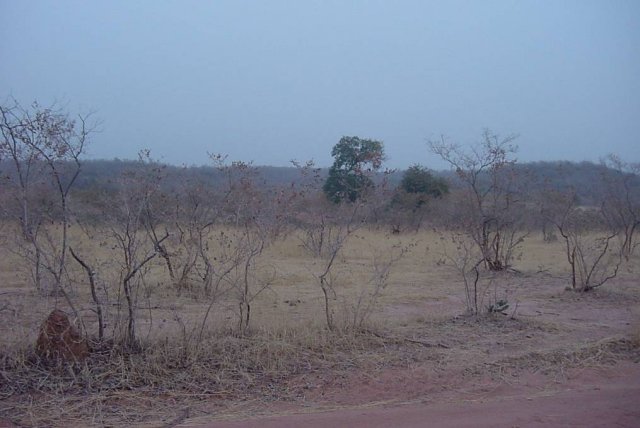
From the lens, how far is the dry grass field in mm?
6281

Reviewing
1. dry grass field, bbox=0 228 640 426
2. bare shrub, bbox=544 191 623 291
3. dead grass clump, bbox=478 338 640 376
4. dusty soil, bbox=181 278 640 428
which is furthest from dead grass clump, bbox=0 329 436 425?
bare shrub, bbox=544 191 623 291

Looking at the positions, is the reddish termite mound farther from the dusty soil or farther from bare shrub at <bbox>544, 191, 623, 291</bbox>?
bare shrub at <bbox>544, 191, 623, 291</bbox>

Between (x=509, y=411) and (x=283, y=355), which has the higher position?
(x=283, y=355)

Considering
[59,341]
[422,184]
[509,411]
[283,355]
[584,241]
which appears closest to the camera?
[509,411]

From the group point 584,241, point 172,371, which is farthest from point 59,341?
point 584,241

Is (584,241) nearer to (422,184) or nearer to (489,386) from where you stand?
(489,386)

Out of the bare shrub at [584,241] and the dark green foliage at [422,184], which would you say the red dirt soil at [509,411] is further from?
the dark green foliage at [422,184]

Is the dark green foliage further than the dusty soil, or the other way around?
the dark green foliage

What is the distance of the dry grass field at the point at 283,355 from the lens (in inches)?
247

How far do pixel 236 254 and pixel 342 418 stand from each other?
3167 mm

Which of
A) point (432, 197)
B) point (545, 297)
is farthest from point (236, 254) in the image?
point (432, 197)

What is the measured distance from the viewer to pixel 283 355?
732 cm

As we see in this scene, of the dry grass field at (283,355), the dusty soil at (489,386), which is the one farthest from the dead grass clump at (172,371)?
the dusty soil at (489,386)

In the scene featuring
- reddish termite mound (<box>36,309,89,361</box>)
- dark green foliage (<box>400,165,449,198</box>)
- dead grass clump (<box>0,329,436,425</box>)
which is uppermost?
dark green foliage (<box>400,165,449,198</box>)
